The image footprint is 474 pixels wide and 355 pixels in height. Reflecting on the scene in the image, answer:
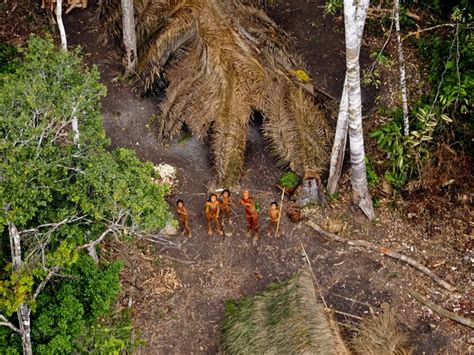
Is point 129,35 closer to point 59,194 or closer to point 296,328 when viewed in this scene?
point 59,194

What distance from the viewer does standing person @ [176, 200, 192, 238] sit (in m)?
10.1

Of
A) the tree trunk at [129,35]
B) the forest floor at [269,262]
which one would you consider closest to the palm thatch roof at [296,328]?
the forest floor at [269,262]

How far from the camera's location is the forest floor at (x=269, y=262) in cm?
952

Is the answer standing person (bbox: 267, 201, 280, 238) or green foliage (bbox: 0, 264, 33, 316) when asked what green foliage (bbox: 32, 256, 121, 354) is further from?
standing person (bbox: 267, 201, 280, 238)

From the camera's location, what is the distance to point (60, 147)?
26.5ft

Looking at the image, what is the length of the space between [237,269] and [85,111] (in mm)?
3670

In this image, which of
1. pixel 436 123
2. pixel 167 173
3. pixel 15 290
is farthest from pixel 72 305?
pixel 436 123

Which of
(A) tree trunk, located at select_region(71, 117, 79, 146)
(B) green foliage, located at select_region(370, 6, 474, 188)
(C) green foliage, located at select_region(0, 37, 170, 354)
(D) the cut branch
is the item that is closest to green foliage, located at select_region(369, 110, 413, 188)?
(B) green foliage, located at select_region(370, 6, 474, 188)

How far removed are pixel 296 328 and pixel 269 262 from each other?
2.31 metres

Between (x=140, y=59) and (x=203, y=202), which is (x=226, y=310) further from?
(x=140, y=59)

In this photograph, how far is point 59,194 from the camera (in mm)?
7895

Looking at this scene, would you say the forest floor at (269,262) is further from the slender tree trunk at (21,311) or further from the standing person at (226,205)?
the slender tree trunk at (21,311)

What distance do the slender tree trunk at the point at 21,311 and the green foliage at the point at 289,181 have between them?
5.21 m

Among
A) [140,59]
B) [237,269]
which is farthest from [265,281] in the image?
[140,59]
